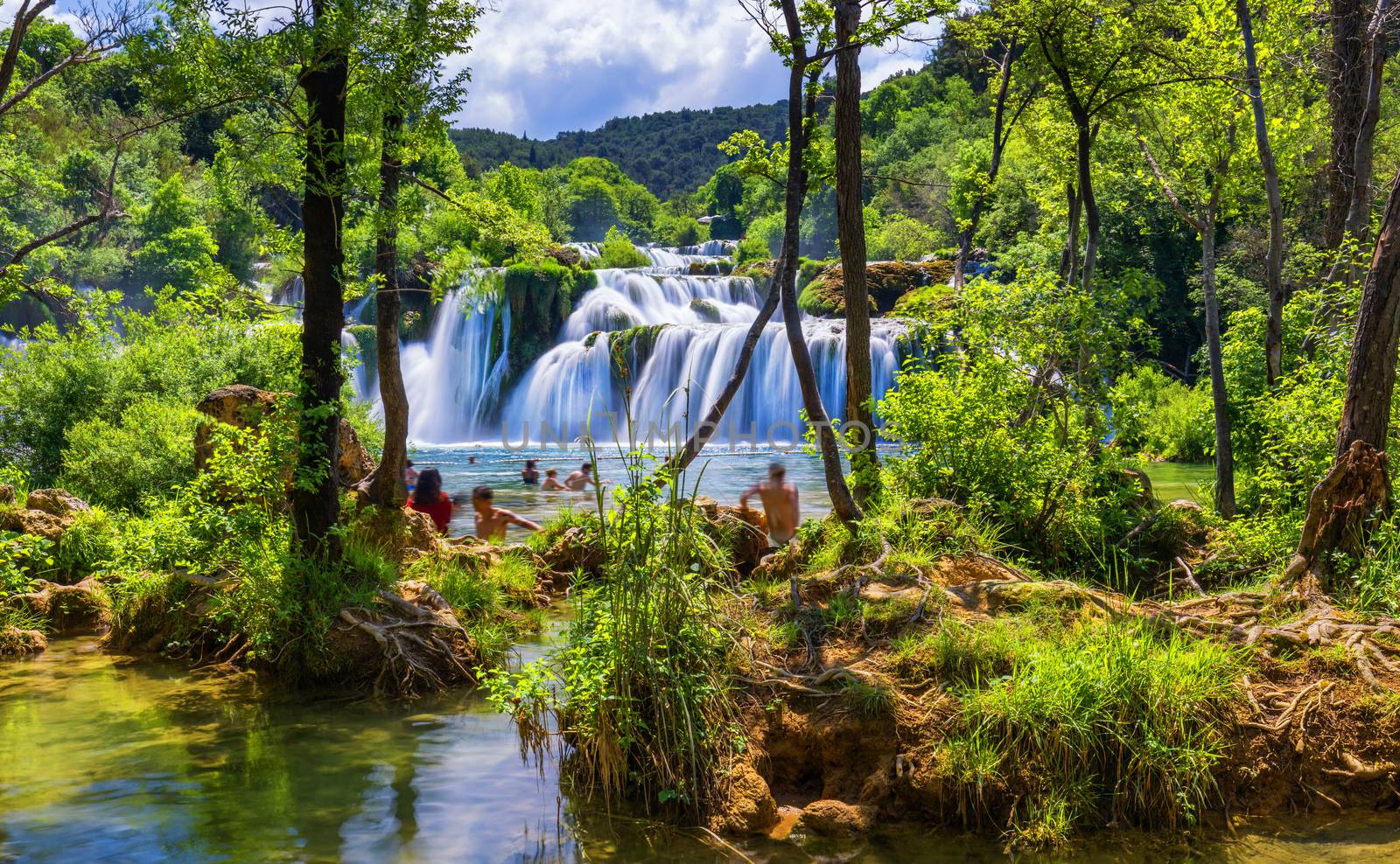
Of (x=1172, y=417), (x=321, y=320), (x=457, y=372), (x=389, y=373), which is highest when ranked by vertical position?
(x=321, y=320)

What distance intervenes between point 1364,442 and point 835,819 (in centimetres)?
494

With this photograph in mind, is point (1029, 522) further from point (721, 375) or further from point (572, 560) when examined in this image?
point (721, 375)

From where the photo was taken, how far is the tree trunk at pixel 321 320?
26.7ft

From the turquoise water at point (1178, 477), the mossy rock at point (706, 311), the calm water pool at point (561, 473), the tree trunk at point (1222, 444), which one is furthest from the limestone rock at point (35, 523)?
the mossy rock at point (706, 311)

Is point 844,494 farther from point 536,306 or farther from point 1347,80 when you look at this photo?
point 536,306

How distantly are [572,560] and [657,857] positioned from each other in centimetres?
699

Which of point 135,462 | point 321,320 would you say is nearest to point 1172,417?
point 321,320

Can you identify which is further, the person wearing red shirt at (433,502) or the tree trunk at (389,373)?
the person wearing red shirt at (433,502)

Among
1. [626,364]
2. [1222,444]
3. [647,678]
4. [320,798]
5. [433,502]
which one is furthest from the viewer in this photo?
A: [626,364]

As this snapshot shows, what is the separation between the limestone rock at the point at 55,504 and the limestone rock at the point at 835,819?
914 centimetres

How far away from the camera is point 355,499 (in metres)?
10.6

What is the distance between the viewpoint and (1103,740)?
16.4ft

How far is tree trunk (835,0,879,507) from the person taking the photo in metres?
8.66

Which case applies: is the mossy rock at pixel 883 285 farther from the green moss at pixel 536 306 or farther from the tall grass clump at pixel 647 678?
the tall grass clump at pixel 647 678
